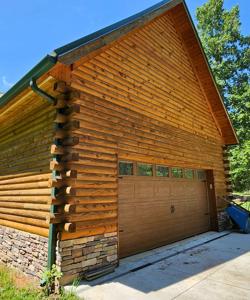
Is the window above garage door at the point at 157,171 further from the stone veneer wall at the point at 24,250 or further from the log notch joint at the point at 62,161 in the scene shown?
the stone veneer wall at the point at 24,250

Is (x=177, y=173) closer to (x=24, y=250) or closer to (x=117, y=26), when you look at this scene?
(x=117, y=26)

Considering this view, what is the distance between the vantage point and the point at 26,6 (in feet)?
27.9

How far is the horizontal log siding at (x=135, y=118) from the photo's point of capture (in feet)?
15.5

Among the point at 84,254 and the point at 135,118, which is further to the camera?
the point at 135,118

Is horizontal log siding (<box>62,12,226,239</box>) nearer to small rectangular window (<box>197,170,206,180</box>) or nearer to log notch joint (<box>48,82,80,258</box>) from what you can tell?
log notch joint (<box>48,82,80,258</box>)

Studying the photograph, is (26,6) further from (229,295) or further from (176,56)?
(229,295)

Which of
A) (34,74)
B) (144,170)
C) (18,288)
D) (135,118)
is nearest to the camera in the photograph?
(34,74)

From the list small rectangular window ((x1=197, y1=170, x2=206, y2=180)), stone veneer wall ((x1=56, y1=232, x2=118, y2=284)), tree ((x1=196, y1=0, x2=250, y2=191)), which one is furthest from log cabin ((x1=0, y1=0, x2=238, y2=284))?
tree ((x1=196, y1=0, x2=250, y2=191))

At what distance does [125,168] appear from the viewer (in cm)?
595

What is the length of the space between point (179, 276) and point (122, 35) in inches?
202

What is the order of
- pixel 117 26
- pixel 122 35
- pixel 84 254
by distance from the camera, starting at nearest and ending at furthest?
pixel 84 254 → pixel 117 26 → pixel 122 35

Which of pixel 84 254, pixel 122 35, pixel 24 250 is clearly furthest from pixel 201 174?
pixel 24 250

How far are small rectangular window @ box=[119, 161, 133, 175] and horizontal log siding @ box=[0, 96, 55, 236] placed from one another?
5.73 feet

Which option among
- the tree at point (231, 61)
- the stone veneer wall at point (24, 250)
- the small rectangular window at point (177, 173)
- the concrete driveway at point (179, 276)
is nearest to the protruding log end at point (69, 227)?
the stone veneer wall at point (24, 250)
